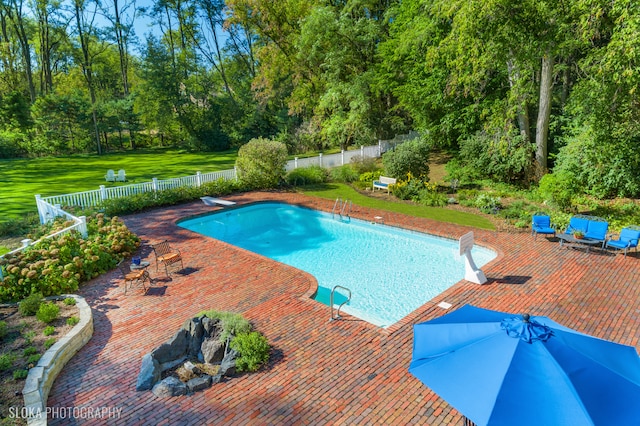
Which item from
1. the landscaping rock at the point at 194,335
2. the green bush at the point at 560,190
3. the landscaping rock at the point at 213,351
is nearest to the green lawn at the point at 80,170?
the landscaping rock at the point at 194,335

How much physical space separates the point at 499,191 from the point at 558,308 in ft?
32.9

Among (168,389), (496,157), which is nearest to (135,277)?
(168,389)

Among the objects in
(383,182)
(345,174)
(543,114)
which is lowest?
(383,182)

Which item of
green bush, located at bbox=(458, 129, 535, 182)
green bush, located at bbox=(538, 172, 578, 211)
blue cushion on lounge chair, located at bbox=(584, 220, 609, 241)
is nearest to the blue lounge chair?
blue cushion on lounge chair, located at bbox=(584, 220, 609, 241)

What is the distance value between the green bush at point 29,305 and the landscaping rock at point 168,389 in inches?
141

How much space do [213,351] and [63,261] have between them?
5.17 meters

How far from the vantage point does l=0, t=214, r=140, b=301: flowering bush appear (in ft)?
24.6

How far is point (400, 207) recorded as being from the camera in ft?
48.8

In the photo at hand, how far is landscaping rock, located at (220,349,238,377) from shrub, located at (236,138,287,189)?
43.6 feet

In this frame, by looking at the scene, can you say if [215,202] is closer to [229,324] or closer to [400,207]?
[400,207]

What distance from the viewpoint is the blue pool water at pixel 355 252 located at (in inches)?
340

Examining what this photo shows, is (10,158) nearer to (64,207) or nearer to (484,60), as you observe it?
(64,207)

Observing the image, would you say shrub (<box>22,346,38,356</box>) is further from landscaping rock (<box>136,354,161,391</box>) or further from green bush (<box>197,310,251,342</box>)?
green bush (<box>197,310,251,342</box>)

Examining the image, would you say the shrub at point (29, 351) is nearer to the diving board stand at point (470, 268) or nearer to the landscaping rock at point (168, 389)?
the landscaping rock at point (168, 389)
